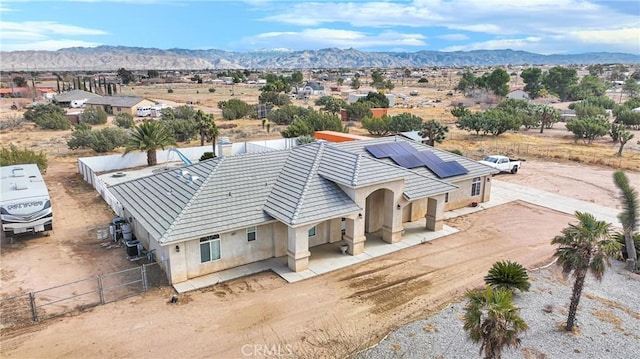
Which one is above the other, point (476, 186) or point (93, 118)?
point (93, 118)

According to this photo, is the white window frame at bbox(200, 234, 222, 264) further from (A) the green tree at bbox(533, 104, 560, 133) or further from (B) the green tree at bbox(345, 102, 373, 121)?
(A) the green tree at bbox(533, 104, 560, 133)

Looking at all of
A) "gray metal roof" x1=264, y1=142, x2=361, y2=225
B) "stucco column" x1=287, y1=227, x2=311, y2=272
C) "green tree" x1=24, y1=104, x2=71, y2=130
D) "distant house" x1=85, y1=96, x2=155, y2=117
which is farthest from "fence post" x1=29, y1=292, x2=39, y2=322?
"distant house" x1=85, y1=96, x2=155, y2=117

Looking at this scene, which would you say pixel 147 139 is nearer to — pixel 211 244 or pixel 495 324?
pixel 211 244

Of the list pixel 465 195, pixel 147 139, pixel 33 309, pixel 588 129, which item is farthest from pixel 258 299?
pixel 588 129

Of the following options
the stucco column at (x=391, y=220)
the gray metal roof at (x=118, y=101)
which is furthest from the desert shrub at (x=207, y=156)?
the gray metal roof at (x=118, y=101)

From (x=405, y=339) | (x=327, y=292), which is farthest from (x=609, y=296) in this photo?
(x=327, y=292)

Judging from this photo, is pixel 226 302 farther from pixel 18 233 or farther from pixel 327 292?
pixel 18 233
